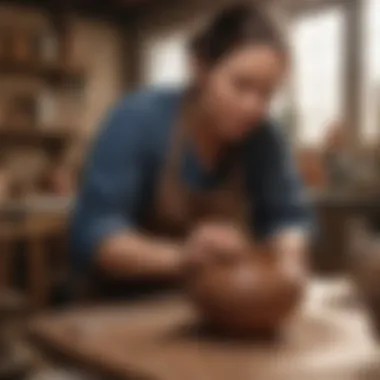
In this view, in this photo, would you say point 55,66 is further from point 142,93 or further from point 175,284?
point 175,284

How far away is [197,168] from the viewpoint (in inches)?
35.1

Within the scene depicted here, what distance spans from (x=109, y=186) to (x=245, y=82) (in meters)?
0.17

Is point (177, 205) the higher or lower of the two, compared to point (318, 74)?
lower

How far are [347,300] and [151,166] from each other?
0.27m

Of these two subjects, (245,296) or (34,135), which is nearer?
(245,296)

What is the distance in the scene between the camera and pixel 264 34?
842 mm

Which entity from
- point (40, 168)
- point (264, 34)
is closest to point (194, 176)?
point (264, 34)

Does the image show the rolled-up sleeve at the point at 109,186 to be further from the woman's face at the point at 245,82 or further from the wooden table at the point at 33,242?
the wooden table at the point at 33,242

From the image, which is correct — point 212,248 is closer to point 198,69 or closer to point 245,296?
point 245,296

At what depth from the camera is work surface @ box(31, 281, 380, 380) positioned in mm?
477

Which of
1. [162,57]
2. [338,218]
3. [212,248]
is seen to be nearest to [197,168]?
[212,248]

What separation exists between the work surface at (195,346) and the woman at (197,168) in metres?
0.12

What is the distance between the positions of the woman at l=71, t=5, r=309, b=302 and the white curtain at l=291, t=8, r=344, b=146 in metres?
0.78

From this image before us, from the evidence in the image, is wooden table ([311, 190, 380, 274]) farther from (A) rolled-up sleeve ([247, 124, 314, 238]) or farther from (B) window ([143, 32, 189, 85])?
(A) rolled-up sleeve ([247, 124, 314, 238])
